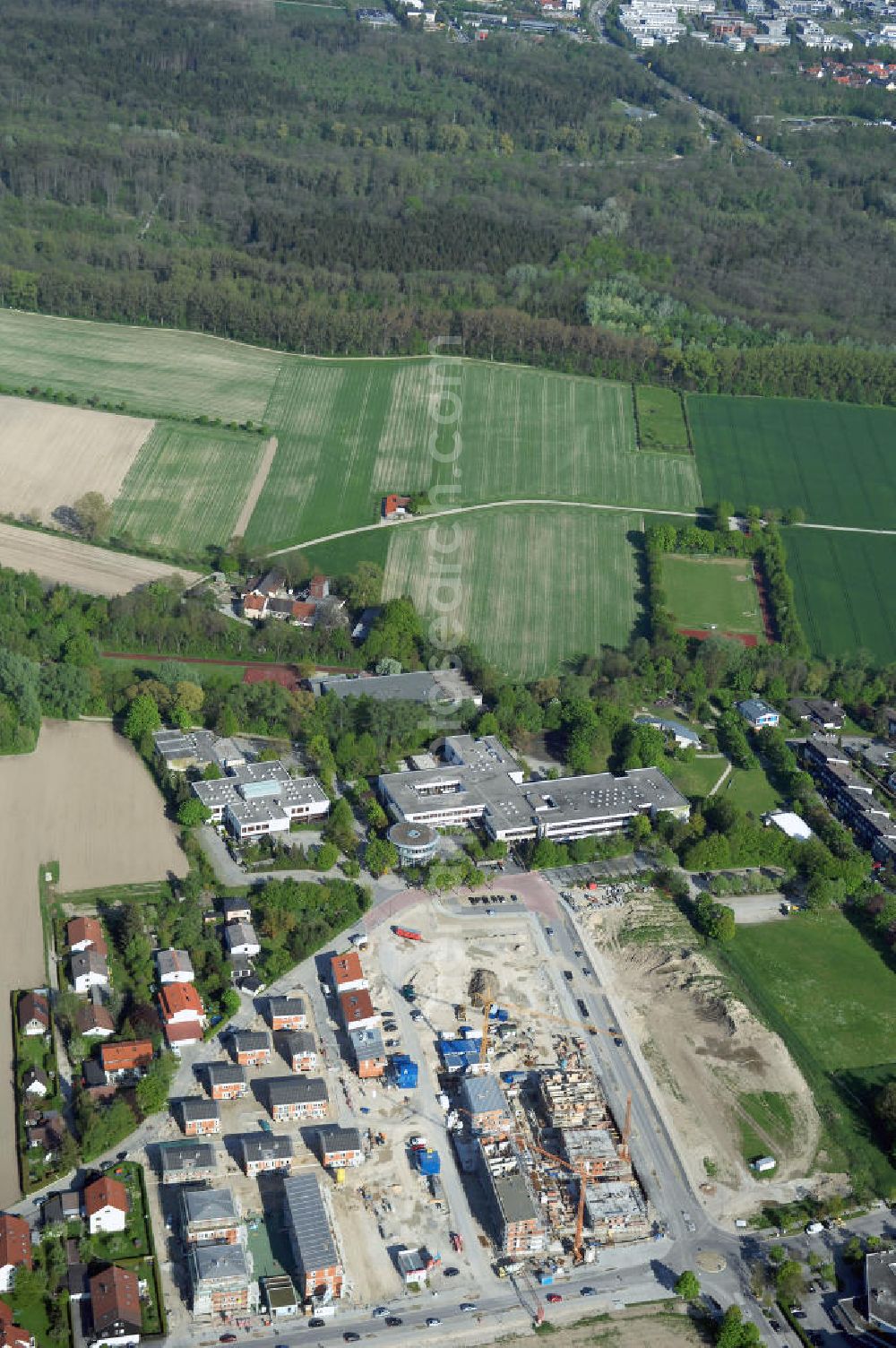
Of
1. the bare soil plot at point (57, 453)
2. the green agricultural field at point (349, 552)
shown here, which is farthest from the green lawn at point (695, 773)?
the bare soil plot at point (57, 453)

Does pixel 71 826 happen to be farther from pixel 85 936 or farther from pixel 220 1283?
pixel 220 1283

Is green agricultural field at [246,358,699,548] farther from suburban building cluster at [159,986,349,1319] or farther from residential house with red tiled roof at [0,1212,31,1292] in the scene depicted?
residential house with red tiled roof at [0,1212,31,1292]

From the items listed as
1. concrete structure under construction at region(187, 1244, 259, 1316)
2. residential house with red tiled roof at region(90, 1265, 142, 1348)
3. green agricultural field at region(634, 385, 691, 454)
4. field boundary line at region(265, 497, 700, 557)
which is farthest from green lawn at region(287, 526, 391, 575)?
residential house with red tiled roof at region(90, 1265, 142, 1348)

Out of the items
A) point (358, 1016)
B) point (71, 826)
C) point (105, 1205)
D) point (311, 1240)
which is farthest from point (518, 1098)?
point (71, 826)

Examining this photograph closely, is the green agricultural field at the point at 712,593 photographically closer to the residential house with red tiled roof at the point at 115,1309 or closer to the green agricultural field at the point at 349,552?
the green agricultural field at the point at 349,552

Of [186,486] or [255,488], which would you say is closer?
[186,486]

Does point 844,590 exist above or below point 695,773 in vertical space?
above

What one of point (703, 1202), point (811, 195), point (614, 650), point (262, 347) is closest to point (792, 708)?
point (614, 650)
